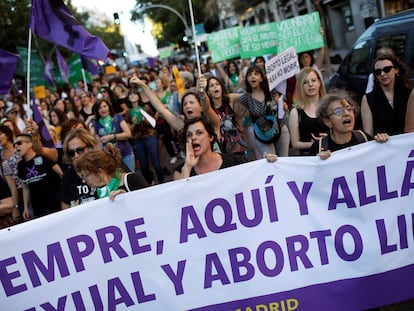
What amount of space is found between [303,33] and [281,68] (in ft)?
8.64

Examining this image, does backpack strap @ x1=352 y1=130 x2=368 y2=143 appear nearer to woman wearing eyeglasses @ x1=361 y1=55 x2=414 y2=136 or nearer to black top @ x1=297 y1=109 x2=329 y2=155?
woman wearing eyeglasses @ x1=361 y1=55 x2=414 y2=136

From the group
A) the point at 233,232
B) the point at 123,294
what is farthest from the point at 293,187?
the point at 123,294

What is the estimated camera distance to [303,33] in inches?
322

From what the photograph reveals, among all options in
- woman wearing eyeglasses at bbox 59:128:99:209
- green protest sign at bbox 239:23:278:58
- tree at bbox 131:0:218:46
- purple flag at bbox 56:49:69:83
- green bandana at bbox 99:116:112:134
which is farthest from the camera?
tree at bbox 131:0:218:46

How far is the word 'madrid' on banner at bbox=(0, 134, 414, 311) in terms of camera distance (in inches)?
109

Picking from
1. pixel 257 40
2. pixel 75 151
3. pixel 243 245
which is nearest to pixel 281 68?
pixel 75 151

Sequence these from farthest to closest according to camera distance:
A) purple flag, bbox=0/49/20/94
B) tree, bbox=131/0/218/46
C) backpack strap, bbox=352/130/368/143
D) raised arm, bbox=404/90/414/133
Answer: tree, bbox=131/0/218/46
purple flag, bbox=0/49/20/94
raised arm, bbox=404/90/414/133
backpack strap, bbox=352/130/368/143

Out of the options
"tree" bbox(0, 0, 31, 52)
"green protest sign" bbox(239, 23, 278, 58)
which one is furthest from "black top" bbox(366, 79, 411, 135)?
"tree" bbox(0, 0, 31, 52)

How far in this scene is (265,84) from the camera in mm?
5480

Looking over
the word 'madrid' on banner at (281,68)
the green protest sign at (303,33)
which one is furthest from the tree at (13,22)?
the word 'madrid' on banner at (281,68)

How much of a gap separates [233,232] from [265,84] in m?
2.99

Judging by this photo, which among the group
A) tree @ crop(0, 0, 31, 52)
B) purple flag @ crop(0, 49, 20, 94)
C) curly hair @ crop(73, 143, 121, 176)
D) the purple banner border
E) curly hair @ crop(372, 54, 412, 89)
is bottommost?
the purple banner border

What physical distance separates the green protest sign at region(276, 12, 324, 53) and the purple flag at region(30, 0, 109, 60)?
4.07 metres

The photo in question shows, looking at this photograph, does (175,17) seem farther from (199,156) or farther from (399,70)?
(199,156)
